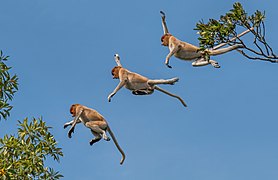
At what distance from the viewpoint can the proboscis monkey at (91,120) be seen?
45.0 ft

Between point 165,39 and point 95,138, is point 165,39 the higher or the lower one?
the higher one

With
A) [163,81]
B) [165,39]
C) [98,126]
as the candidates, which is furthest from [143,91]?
[165,39]

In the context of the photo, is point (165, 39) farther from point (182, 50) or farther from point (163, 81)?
point (163, 81)

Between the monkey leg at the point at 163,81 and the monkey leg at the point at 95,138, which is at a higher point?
the monkey leg at the point at 163,81

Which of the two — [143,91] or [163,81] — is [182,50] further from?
[143,91]

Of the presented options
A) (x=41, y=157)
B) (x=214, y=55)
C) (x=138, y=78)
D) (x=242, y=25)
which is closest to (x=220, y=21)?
(x=242, y=25)

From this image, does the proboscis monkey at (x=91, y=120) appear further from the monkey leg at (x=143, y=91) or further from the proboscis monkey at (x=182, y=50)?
the proboscis monkey at (x=182, y=50)

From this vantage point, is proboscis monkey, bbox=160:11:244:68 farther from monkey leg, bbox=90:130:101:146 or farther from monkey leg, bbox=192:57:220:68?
monkey leg, bbox=90:130:101:146

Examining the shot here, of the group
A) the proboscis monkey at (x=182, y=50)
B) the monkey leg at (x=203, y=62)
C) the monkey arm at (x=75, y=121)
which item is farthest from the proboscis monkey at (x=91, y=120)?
the monkey leg at (x=203, y=62)

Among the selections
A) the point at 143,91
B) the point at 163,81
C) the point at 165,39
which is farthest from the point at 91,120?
Answer: the point at 165,39

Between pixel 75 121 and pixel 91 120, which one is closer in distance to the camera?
pixel 75 121

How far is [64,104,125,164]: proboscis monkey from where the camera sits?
1370 centimetres

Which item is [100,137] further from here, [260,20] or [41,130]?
[260,20]

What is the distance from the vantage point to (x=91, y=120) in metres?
14.0
